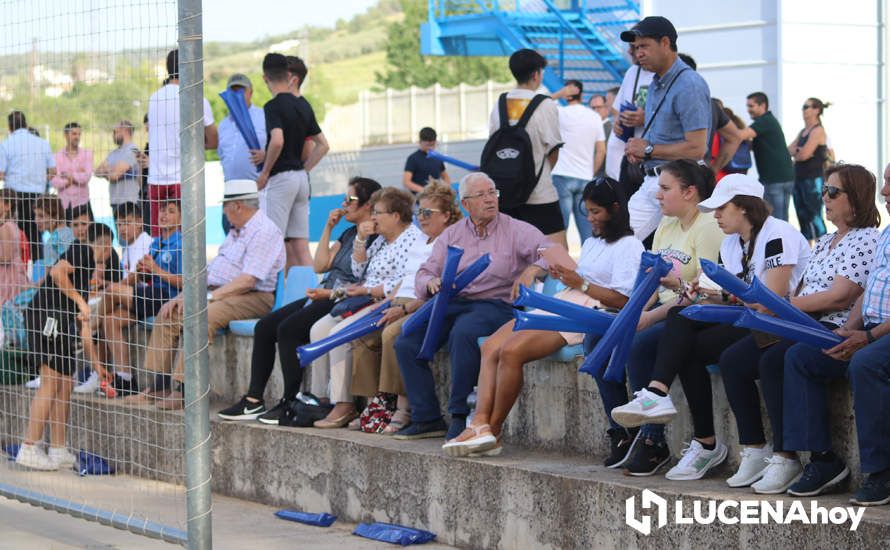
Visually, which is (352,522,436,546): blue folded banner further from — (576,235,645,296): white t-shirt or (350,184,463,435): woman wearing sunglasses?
(576,235,645,296): white t-shirt

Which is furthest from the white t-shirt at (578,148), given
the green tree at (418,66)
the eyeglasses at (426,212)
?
the green tree at (418,66)

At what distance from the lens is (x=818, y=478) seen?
513 centimetres

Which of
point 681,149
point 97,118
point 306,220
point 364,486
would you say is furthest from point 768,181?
point 97,118

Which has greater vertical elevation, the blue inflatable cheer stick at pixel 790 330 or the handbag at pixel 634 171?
the handbag at pixel 634 171

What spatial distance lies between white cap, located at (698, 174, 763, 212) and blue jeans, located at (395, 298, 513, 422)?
1.36m

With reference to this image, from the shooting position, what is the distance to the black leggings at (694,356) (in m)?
5.57

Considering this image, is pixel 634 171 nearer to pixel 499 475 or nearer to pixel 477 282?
pixel 477 282

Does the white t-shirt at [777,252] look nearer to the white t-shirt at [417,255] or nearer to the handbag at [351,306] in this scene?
the white t-shirt at [417,255]

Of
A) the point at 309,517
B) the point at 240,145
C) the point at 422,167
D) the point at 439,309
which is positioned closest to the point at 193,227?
the point at 439,309

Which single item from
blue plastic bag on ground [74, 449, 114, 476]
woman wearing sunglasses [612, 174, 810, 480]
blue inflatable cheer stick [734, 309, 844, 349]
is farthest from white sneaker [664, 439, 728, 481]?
blue plastic bag on ground [74, 449, 114, 476]

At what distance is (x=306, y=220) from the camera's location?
395 inches

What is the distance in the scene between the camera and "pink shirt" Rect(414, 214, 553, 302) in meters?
6.98

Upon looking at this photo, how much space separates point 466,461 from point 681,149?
6.30 feet

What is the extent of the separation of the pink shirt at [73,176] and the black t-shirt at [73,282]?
0.27 meters
